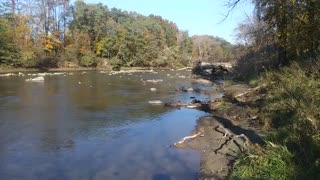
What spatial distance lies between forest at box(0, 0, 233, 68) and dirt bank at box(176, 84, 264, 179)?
43526mm

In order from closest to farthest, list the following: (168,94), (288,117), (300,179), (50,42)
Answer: (300,179) → (288,117) → (168,94) → (50,42)

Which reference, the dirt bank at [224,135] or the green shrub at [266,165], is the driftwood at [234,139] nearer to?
the dirt bank at [224,135]

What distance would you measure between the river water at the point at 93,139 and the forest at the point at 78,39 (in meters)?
36.5

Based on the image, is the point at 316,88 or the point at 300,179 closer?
the point at 300,179

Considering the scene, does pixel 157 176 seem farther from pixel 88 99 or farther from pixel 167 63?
pixel 167 63

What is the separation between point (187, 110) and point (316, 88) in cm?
841

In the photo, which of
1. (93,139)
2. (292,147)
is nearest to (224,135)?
(292,147)

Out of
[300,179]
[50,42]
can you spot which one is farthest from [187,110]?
[50,42]

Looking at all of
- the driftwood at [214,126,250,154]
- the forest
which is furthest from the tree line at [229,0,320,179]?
the forest

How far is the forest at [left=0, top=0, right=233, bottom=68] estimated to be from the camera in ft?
191

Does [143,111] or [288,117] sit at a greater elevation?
[288,117]

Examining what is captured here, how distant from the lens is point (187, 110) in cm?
1938

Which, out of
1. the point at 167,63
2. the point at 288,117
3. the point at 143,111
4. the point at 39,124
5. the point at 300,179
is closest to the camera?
the point at 300,179

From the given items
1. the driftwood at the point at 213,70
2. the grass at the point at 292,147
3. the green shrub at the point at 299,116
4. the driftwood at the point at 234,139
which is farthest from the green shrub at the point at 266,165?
the driftwood at the point at 213,70
